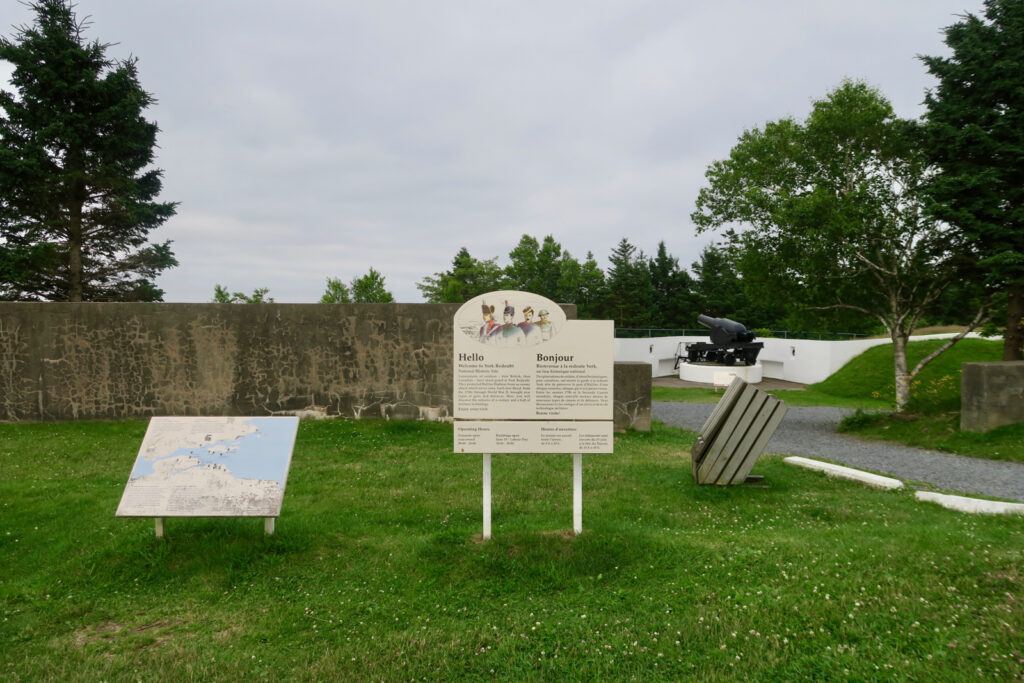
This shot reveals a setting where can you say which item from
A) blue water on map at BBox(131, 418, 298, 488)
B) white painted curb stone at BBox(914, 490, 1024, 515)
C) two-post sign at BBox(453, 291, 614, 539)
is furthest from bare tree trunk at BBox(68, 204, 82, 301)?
white painted curb stone at BBox(914, 490, 1024, 515)

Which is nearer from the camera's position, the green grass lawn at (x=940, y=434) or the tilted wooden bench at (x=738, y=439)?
the tilted wooden bench at (x=738, y=439)

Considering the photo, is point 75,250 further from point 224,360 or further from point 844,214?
point 844,214

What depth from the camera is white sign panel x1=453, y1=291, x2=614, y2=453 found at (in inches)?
194

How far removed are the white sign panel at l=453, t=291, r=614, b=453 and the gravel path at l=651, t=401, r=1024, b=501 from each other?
223 inches

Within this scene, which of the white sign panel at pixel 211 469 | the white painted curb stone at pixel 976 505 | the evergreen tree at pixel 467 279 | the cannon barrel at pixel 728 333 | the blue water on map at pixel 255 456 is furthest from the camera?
the evergreen tree at pixel 467 279

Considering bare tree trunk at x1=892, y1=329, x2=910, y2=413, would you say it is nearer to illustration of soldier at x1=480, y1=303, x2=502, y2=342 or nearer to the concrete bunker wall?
the concrete bunker wall

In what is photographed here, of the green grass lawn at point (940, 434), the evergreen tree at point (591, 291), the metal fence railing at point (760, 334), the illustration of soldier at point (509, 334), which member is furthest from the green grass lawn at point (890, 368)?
the evergreen tree at point (591, 291)

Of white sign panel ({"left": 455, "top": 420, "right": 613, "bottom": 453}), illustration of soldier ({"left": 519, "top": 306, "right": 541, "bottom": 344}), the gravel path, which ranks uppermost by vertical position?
illustration of soldier ({"left": 519, "top": 306, "right": 541, "bottom": 344})

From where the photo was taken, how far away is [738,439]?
284 inches

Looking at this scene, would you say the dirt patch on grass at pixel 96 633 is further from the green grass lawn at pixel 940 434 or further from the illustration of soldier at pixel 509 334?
the green grass lawn at pixel 940 434

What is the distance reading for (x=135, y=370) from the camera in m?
10.7

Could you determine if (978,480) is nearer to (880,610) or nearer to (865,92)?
(880,610)

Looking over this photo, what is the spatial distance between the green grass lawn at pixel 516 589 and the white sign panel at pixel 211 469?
14.1 inches

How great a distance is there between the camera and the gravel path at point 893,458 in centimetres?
775
